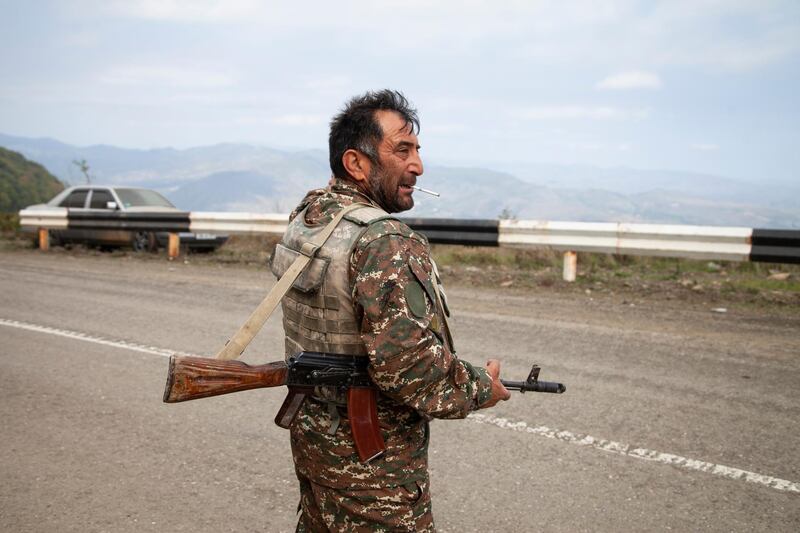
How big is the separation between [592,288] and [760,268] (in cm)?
325

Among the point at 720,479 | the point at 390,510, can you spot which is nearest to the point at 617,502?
the point at 720,479

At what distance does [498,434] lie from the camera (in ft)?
15.3

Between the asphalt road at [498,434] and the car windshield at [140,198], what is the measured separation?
8.13m

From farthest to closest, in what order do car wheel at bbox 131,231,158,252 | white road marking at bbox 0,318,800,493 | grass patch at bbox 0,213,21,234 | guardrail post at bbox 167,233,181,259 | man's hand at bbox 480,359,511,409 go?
grass patch at bbox 0,213,21,234
car wheel at bbox 131,231,158,252
guardrail post at bbox 167,233,181,259
white road marking at bbox 0,318,800,493
man's hand at bbox 480,359,511,409

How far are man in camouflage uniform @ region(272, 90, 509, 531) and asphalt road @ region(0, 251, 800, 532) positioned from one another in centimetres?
154

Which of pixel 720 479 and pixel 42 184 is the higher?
pixel 42 184

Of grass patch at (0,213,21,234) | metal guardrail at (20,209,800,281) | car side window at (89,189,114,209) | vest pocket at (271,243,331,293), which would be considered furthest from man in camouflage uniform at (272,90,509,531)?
grass patch at (0,213,21,234)

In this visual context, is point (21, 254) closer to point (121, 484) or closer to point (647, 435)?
point (121, 484)

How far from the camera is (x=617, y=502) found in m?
3.70

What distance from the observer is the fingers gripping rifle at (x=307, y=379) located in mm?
2027

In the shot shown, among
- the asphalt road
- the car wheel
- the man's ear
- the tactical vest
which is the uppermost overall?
the man's ear

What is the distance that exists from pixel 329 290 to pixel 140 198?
15239mm

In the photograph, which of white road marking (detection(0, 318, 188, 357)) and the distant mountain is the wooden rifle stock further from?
white road marking (detection(0, 318, 188, 357))

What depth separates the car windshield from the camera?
15852mm
